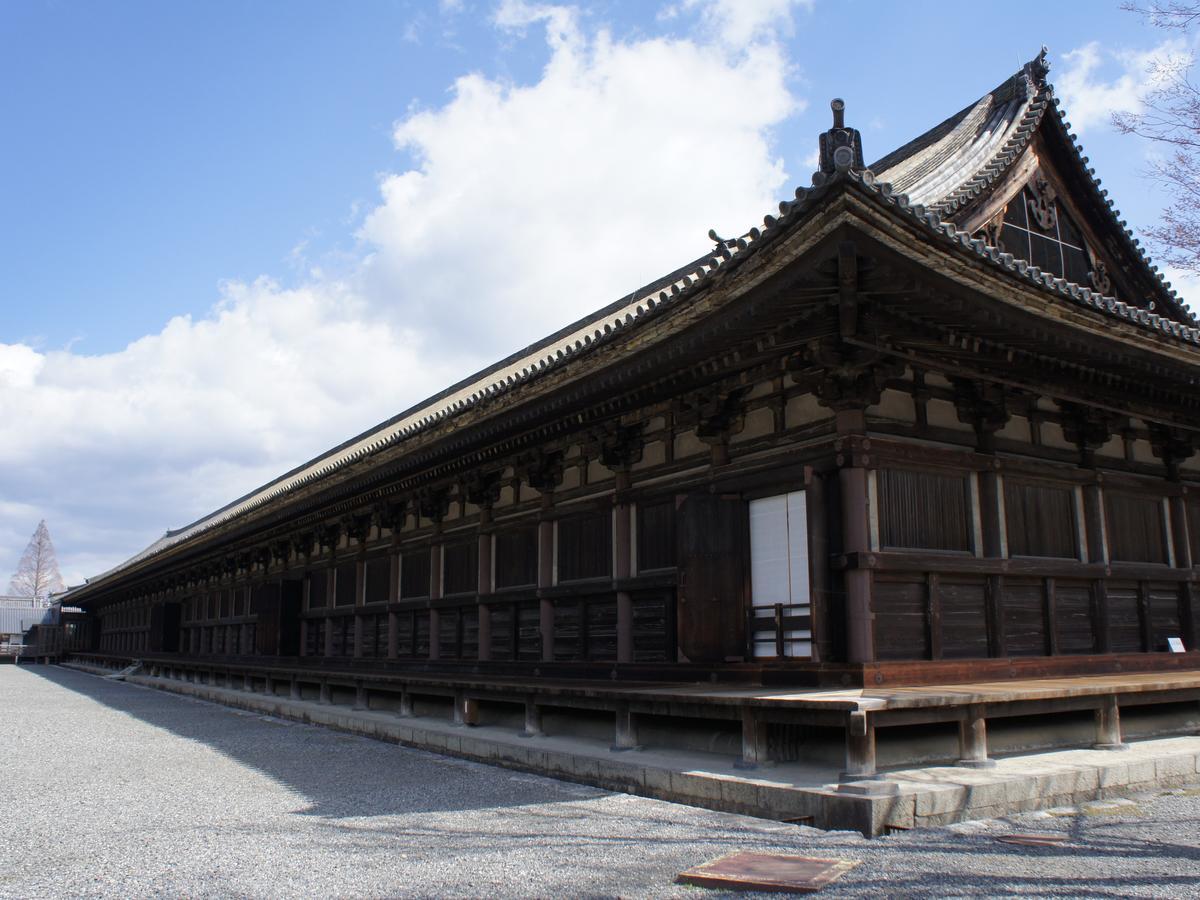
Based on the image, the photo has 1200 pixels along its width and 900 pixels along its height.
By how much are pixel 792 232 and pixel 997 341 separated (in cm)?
325

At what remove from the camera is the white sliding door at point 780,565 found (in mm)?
9680

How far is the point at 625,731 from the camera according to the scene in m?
10.4

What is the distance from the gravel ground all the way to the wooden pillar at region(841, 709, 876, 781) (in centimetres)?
71

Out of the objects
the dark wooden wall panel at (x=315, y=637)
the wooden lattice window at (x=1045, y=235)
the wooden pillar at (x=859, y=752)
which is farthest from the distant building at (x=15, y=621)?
the wooden pillar at (x=859, y=752)

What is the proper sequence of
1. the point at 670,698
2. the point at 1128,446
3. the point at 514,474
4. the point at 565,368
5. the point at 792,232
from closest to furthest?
the point at 792,232 < the point at 670,698 < the point at 565,368 < the point at 1128,446 < the point at 514,474

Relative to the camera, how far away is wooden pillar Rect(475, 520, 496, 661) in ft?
50.1

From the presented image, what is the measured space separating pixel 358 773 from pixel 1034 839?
749 centimetres

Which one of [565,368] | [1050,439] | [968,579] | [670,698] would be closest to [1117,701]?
[968,579]

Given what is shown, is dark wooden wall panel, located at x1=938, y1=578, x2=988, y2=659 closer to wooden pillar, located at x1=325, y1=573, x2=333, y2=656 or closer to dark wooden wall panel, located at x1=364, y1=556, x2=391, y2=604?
dark wooden wall panel, located at x1=364, y1=556, x2=391, y2=604

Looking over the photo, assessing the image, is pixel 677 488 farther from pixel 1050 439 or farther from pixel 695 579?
pixel 1050 439

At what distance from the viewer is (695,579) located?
33.9ft

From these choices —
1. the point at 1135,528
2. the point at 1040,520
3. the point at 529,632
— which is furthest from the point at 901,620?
the point at 529,632

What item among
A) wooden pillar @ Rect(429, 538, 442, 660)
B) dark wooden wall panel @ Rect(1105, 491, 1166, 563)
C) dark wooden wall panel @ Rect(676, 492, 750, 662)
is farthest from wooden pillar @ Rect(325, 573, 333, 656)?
dark wooden wall panel @ Rect(1105, 491, 1166, 563)

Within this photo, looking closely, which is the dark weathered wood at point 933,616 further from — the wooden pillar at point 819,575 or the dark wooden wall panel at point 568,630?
the dark wooden wall panel at point 568,630
